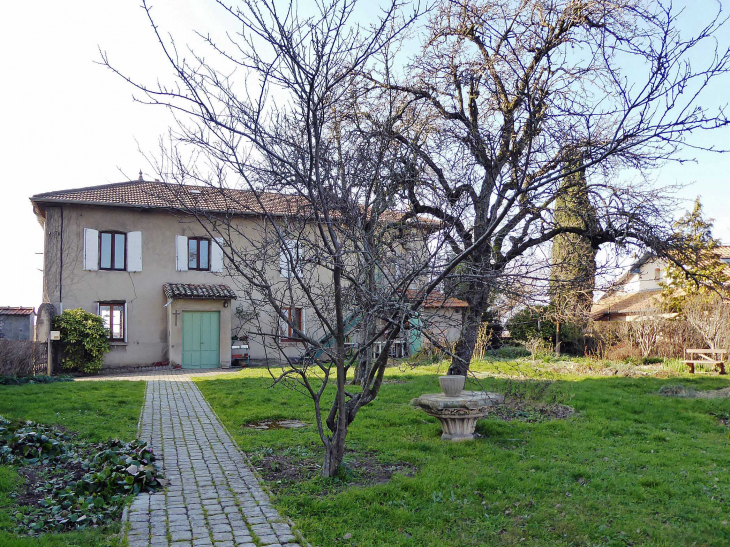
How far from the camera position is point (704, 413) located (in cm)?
933

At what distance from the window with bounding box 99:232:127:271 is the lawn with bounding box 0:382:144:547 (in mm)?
5710

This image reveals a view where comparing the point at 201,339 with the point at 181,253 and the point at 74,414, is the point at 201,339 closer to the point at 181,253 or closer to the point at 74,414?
the point at 181,253

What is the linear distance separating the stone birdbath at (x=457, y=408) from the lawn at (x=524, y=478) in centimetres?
32

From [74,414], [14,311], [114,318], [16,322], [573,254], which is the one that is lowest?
[74,414]

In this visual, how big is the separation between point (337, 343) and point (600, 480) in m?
3.10

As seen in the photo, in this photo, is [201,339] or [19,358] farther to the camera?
[201,339]

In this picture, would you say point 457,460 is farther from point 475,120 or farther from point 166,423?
point 475,120

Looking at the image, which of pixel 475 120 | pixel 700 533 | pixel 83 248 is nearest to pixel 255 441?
pixel 700 533

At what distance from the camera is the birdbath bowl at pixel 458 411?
7254 mm

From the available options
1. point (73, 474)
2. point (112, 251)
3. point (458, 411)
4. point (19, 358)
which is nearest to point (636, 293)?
point (458, 411)

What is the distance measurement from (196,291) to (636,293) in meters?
17.4

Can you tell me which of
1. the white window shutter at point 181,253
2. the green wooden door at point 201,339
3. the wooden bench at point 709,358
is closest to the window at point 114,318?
the green wooden door at point 201,339

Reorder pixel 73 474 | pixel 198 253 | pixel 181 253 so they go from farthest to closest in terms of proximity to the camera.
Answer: pixel 198 253
pixel 181 253
pixel 73 474

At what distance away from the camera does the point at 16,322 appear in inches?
756
